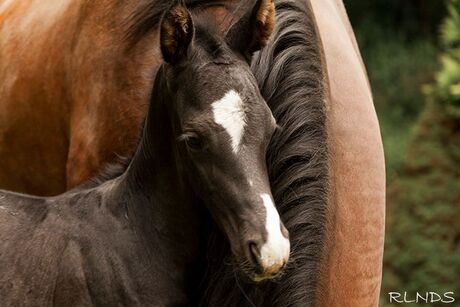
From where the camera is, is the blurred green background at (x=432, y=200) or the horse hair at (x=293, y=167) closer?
the horse hair at (x=293, y=167)

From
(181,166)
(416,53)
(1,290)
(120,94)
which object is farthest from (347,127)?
(416,53)

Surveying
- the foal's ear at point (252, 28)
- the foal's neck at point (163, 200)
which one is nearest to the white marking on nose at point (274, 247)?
the foal's neck at point (163, 200)

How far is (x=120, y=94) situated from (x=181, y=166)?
0.85 metres

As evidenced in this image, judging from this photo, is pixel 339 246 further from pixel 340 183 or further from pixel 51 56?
pixel 51 56

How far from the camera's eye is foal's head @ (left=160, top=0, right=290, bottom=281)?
3979 millimetres

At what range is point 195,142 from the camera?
4156mm

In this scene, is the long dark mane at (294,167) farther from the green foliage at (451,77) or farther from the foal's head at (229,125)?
the green foliage at (451,77)

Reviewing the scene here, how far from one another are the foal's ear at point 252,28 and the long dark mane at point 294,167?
26cm

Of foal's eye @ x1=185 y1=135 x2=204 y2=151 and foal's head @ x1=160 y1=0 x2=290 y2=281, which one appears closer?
foal's head @ x1=160 y1=0 x2=290 y2=281

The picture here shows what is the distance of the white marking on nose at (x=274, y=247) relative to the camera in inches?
153

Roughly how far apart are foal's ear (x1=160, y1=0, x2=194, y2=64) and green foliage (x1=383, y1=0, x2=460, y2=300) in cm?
311

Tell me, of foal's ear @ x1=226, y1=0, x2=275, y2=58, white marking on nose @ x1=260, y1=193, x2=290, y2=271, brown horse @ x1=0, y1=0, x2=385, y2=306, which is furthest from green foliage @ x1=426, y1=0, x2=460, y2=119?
white marking on nose @ x1=260, y1=193, x2=290, y2=271

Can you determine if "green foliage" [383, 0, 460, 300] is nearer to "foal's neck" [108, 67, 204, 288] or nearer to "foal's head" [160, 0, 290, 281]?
"foal's neck" [108, 67, 204, 288]

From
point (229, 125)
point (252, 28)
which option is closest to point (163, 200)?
point (229, 125)
